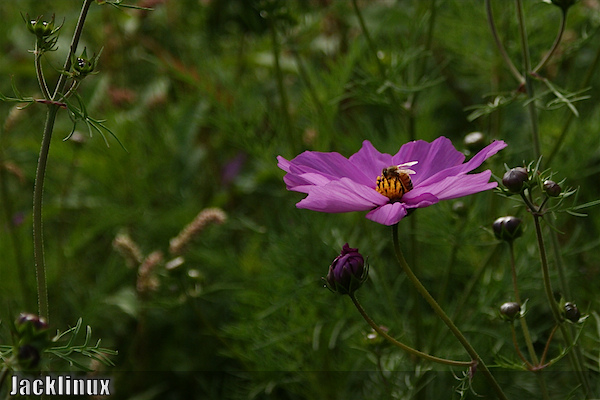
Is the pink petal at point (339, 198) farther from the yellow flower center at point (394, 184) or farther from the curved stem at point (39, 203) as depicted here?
the curved stem at point (39, 203)

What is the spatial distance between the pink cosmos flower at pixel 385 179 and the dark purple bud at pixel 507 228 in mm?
63

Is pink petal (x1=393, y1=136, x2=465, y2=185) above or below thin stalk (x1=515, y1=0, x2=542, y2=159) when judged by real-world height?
below

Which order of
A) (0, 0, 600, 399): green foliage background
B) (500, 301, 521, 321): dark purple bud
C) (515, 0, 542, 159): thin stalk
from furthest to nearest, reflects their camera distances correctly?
1. (0, 0, 600, 399): green foliage background
2. (515, 0, 542, 159): thin stalk
3. (500, 301, 521, 321): dark purple bud

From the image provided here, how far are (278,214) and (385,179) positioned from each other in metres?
0.72

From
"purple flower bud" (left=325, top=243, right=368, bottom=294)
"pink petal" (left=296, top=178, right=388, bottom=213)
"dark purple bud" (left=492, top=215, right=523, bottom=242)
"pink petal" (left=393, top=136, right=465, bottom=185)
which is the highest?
"pink petal" (left=393, top=136, right=465, bottom=185)

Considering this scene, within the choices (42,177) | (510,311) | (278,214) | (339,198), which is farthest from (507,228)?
(278,214)

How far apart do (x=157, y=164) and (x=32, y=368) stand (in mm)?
950

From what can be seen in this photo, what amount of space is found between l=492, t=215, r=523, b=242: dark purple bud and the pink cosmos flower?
63 mm

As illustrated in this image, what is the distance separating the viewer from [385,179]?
18.1 inches

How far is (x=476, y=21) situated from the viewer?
1.15 meters

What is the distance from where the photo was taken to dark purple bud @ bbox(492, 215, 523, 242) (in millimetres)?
511

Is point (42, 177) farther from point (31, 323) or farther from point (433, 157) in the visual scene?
point (433, 157)

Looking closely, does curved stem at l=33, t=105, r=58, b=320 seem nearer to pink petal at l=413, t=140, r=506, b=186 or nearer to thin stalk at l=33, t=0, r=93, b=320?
thin stalk at l=33, t=0, r=93, b=320

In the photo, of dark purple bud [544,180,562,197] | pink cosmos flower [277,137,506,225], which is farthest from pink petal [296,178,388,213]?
dark purple bud [544,180,562,197]
